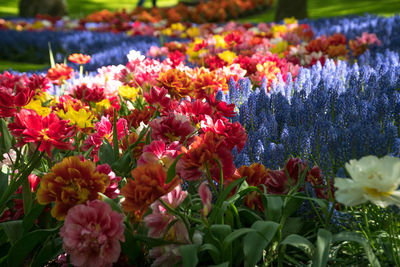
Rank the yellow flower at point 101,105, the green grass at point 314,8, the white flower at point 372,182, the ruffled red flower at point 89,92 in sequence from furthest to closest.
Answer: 1. the green grass at point 314,8
2. the yellow flower at point 101,105
3. the ruffled red flower at point 89,92
4. the white flower at point 372,182

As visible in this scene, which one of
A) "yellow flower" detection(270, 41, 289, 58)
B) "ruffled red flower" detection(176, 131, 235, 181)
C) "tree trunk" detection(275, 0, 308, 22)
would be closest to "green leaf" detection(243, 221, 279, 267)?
"ruffled red flower" detection(176, 131, 235, 181)

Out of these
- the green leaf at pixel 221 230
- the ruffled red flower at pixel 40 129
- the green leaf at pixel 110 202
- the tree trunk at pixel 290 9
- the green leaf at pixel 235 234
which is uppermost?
the ruffled red flower at pixel 40 129

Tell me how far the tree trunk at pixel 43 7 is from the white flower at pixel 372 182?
15.7 meters

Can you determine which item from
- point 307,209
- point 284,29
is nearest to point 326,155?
point 307,209

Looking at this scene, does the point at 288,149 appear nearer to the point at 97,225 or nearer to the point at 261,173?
the point at 261,173

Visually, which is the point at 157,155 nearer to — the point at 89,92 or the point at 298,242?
the point at 298,242

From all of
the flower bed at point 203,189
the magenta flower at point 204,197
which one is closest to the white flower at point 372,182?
the flower bed at point 203,189

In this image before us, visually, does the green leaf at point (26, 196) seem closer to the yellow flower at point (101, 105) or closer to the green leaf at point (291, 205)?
the green leaf at point (291, 205)

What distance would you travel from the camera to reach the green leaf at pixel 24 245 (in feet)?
5.32

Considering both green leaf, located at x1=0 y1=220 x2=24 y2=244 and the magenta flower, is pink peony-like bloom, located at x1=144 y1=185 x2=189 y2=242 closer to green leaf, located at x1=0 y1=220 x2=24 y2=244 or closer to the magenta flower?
the magenta flower

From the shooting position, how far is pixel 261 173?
1804mm

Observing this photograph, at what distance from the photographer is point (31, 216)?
1.68 m

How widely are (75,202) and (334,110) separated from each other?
164 cm

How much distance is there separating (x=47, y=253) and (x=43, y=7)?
1542 centimetres
